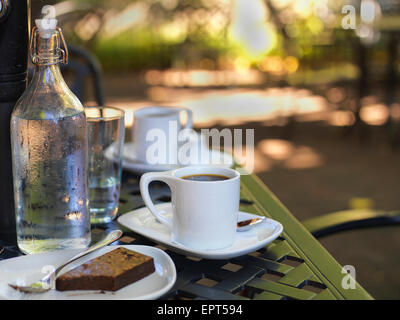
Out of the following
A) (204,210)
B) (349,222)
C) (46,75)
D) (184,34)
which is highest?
(184,34)

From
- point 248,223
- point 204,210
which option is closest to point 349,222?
point 248,223

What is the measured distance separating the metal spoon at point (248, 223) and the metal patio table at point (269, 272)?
3 cm

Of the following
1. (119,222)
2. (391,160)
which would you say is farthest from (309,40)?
(119,222)

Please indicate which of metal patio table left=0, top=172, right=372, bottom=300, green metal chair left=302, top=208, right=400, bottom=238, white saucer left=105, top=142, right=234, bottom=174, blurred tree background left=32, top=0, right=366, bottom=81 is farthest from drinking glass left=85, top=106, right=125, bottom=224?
blurred tree background left=32, top=0, right=366, bottom=81

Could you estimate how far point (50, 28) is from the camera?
63cm

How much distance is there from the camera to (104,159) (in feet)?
2.75

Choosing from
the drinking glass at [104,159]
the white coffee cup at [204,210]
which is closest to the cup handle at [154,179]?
the white coffee cup at [204,210]

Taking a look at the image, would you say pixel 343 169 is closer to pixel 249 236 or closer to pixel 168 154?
pixel 168 154

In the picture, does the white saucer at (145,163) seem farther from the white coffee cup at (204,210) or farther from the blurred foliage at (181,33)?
the blurred foliage at (181,33)

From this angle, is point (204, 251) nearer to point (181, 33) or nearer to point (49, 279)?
point (49, 279)

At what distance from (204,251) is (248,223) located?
113 mm

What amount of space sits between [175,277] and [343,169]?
114 inches

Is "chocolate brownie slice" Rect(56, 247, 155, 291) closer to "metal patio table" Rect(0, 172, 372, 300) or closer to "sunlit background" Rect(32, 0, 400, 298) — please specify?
"metal patio table" Rect(0, 172, 372, 300)

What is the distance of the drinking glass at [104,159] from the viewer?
812mm
